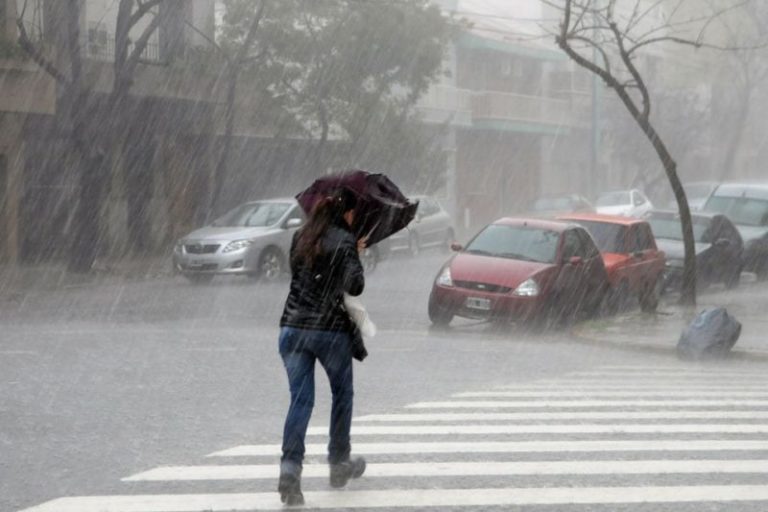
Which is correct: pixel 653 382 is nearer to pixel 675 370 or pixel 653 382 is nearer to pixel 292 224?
pixel 675 370

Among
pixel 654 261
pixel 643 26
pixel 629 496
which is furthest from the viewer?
pixel 643 26

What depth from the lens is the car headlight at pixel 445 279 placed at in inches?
734

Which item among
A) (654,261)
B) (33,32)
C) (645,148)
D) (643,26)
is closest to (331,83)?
(33,32)

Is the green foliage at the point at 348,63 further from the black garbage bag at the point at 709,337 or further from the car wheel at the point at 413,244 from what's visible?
the black garbage bag at the point at 709,337

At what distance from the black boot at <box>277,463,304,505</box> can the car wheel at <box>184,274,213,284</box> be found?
19.3 metres

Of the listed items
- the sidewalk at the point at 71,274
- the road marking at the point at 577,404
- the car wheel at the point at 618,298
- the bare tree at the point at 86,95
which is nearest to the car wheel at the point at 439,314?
the car wheel at the point at 618,298

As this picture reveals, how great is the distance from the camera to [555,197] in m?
44.7

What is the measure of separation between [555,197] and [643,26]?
2991 cm

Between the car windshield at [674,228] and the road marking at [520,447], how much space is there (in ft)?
57.9

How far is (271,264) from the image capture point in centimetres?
2714

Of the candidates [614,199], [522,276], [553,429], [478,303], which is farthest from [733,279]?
[553,429]

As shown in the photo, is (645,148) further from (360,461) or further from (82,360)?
(360,461)

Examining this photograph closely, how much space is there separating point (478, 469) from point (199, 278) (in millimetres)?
19146

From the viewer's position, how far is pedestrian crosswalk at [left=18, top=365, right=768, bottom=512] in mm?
7594
